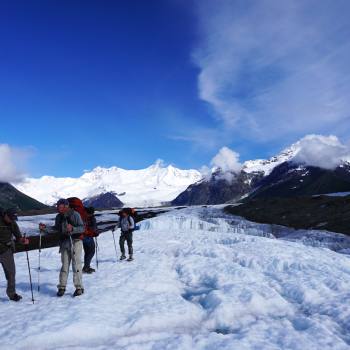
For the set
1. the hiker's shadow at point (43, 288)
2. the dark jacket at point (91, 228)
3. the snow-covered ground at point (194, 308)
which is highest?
the dark jacket at point (91, 228)

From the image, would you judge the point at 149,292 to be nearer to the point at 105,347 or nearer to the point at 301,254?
the point at 105,347

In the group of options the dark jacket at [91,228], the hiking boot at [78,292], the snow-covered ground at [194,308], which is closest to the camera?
the snow-covered ground at [194,308]

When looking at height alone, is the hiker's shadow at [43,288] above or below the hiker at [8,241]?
below

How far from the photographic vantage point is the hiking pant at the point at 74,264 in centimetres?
1359

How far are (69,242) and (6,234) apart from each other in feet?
6.60

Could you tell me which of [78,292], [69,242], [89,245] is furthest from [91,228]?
[78,292]

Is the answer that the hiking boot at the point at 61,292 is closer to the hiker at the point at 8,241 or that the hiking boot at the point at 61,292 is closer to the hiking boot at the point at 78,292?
the hiking boot at the point at 78,292

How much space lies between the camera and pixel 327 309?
11.8 meters

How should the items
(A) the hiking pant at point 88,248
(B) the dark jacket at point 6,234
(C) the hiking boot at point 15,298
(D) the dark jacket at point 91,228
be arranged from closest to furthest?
(B) the dark jacket at point 6,234 < (C) the hiking boot at point 15,298 < (A) the hiking pant at point 88,248 < (D) the dark jacket at point 91,228

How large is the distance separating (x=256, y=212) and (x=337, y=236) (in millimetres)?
49442

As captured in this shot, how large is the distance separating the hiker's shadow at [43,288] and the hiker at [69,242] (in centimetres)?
100

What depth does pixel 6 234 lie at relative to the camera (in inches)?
518

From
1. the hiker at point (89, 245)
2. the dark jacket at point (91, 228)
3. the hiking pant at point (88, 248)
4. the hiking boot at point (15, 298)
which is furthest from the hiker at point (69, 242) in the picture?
the dark jacket at point (91, 228)

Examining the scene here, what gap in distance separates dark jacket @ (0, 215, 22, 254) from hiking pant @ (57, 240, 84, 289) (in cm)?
164
